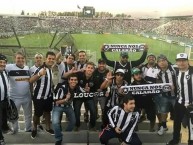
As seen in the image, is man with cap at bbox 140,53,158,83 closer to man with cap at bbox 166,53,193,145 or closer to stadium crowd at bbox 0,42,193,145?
stadium crowd at bbox 0,42,193,145

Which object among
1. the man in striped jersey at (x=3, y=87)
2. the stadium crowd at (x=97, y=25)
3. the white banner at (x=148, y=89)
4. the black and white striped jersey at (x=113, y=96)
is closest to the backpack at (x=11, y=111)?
the man in striped jersey at (x=3, y=87)

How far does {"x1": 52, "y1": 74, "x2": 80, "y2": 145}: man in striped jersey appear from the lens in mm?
5000

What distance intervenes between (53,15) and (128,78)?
17.5 metres

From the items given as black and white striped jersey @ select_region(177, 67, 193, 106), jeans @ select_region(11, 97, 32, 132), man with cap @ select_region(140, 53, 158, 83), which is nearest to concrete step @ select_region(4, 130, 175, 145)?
jeans @ select_region(11, 97, 32, 132)

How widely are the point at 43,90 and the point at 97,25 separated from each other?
20.4m

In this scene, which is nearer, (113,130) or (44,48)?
(113,130)

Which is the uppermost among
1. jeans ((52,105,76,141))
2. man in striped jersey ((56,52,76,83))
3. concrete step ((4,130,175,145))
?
man in striped jersey ((56,52,76,83))

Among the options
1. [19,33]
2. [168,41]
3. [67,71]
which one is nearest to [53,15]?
[19,33]

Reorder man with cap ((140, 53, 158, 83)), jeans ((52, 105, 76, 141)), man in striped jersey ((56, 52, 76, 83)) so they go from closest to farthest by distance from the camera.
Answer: jeans ((52, 105, 76, 141)) → man with cap ((140, 53, 158, 83)) → man in striped jersey ((56, 52, 76, 83))

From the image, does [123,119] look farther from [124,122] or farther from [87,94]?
[87,94]

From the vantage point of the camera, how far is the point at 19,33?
969 inches

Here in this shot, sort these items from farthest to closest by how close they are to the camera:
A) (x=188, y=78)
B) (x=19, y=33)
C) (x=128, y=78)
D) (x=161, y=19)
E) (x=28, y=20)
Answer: (x=161, y=19) < (x=19, y=33) < (x=28, y=20) < (x=128, y=78) < (x=188, y=78)

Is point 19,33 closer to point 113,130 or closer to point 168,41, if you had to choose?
point 168,41

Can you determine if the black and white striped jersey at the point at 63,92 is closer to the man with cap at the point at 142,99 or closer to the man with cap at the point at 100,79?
the man with cap at the point at 100,79
